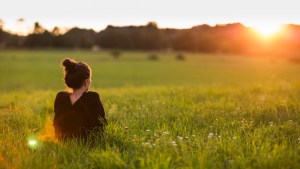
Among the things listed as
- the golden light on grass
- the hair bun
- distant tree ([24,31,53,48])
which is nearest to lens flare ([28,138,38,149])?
the golden light on grass

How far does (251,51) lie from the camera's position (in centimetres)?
9100

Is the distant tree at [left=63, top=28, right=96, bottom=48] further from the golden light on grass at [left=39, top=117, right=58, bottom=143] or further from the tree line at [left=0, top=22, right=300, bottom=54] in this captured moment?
the golden light on grass at [left=39, top=117, right=58, bottom=143]

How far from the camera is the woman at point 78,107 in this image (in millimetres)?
5328

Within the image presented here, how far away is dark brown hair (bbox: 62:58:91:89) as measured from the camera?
17.4 ft

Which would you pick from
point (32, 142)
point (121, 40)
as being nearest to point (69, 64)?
point (32, 142)

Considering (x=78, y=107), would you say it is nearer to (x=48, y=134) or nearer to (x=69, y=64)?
(x=69, y=64)

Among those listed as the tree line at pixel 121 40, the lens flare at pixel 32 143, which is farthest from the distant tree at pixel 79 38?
the lens flare at pixel 32 143

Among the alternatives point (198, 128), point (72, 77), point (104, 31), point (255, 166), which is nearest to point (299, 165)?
point (255, 166)

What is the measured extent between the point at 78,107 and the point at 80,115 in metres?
0.13

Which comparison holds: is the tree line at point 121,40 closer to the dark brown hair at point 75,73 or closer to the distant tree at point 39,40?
the distant tree at point 39,40

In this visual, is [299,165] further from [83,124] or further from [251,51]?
[251,51]

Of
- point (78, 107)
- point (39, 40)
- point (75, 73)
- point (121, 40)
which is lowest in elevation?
point (121, 40)

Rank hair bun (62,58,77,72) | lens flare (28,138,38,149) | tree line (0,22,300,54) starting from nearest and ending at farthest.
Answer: lens flare (28,138,38,149) < hair bun (62,58,77,72) < tree line (0,22,300,54)

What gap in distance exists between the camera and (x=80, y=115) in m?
5.39
